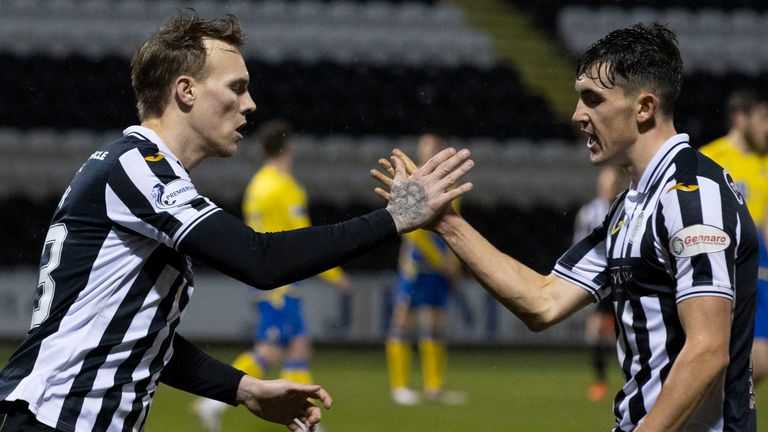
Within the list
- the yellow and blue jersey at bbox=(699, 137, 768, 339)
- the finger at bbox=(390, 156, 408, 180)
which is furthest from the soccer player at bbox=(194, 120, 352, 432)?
the finger at bbox=(390, 156, 408, 180)

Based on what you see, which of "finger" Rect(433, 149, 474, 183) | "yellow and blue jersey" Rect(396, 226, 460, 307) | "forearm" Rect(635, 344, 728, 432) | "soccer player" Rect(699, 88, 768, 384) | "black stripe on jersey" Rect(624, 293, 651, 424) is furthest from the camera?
"yellow and blue jersey" Rect(396, 226, 460, 307)

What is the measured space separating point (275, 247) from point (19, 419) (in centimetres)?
73

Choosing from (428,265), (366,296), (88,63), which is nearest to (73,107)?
(88,63)

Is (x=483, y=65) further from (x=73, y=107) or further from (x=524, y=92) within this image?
(x=73, y=107)

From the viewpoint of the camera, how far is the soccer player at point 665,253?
2631 mm

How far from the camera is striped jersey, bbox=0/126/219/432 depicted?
9.05 ft

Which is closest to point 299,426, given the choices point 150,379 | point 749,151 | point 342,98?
point 150,379

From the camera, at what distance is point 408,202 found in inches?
118

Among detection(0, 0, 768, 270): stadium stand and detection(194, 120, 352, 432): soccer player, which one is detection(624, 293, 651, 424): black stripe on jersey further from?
detection(0, 0, 768, 270): stadium stand

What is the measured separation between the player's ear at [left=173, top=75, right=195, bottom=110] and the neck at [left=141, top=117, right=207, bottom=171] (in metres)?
0.06

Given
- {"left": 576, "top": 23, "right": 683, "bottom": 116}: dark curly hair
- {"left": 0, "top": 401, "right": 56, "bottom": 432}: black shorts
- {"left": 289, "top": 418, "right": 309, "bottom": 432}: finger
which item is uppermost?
{"left": 576, "top": 23, "right": 683, "bottom": 116}: dark curly hair

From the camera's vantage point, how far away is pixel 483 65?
16359 millimetres

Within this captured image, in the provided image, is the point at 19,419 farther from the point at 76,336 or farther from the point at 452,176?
the point at 452,176

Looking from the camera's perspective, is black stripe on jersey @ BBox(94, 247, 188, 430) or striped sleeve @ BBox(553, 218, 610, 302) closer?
black stripe on jersey @ BBox(94, 247, 188, 430)
